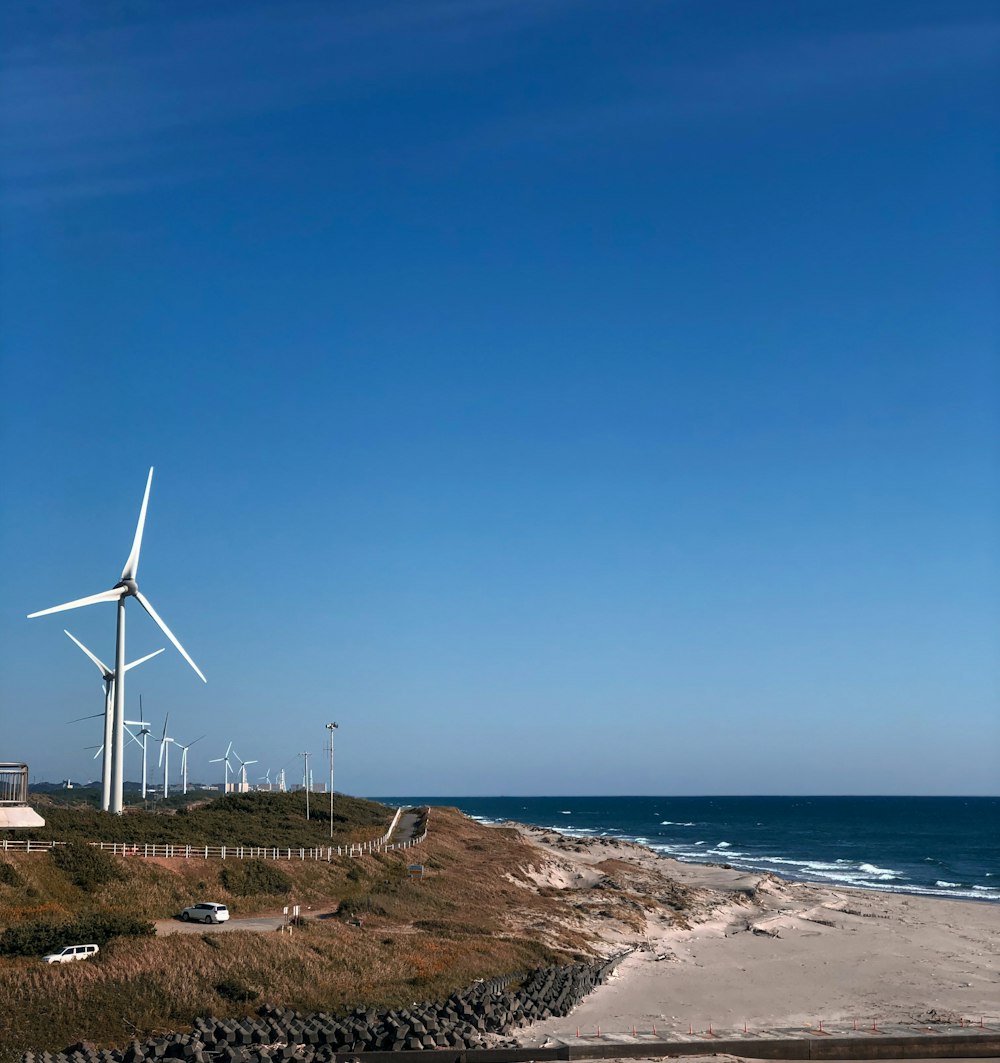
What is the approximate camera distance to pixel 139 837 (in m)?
58.6

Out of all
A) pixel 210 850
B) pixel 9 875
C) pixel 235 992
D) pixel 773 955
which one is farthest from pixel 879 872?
pixel 235 992

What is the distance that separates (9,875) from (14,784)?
16.9 feet

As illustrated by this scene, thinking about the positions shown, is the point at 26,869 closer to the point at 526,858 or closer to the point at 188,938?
the point at 188,938

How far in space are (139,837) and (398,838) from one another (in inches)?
1350

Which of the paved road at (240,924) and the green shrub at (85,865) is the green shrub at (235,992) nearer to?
the paved road at (240,924)

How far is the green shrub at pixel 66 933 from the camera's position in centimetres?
3684

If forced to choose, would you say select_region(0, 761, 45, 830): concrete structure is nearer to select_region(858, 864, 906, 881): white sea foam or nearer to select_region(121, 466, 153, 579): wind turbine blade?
select_region(121, 466, 153, 579): wind turbine blade

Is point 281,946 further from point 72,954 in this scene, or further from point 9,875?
point 9,875

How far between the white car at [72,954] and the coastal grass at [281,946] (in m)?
0.43

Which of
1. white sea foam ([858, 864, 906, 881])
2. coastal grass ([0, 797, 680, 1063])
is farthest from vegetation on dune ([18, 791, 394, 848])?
white sea foam ([858, 864, 906, 881])

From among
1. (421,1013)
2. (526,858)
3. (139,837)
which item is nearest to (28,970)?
(421,1013)

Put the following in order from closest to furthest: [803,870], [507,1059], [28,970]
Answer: [507,1059]
[28,970]
[803,870]

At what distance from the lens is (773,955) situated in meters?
58.3

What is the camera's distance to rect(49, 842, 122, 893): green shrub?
4812 cm
